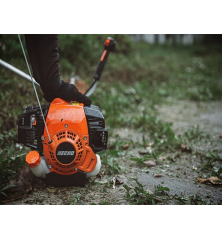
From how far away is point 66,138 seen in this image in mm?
2211

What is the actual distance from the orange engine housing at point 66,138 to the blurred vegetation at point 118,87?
582 mm

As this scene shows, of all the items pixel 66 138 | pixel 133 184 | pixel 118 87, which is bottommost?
pixel 133 184

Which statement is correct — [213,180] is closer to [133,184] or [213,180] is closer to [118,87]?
[133,184]

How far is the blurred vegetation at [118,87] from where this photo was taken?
12.3ft

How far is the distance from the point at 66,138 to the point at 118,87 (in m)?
4.32

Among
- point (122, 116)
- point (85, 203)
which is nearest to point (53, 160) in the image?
point (85, 203)

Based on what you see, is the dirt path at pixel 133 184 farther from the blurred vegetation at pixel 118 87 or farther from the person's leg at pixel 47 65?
the person's leg at pixel 47 65

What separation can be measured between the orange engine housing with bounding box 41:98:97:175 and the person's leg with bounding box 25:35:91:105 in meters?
0.13

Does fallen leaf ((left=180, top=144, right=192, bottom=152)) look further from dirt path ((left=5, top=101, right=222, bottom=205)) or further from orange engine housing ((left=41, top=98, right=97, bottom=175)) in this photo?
orange engine housing ((left=41, top=98, right=97, bottom=175))

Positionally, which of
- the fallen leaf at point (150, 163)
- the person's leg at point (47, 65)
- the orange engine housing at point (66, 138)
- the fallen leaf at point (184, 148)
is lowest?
the fallen leaf at point (150, 163)

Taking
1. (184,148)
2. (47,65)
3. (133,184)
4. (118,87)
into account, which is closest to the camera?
(47,65)

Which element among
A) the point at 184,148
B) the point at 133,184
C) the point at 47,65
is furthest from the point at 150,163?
the point at 47,65

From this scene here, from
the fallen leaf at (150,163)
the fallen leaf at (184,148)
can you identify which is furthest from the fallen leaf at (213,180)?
the fallen leaf at (184,148)

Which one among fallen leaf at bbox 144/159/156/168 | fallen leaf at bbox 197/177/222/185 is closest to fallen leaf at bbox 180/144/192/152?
fallen leaf at bbox 144/159/156/168
